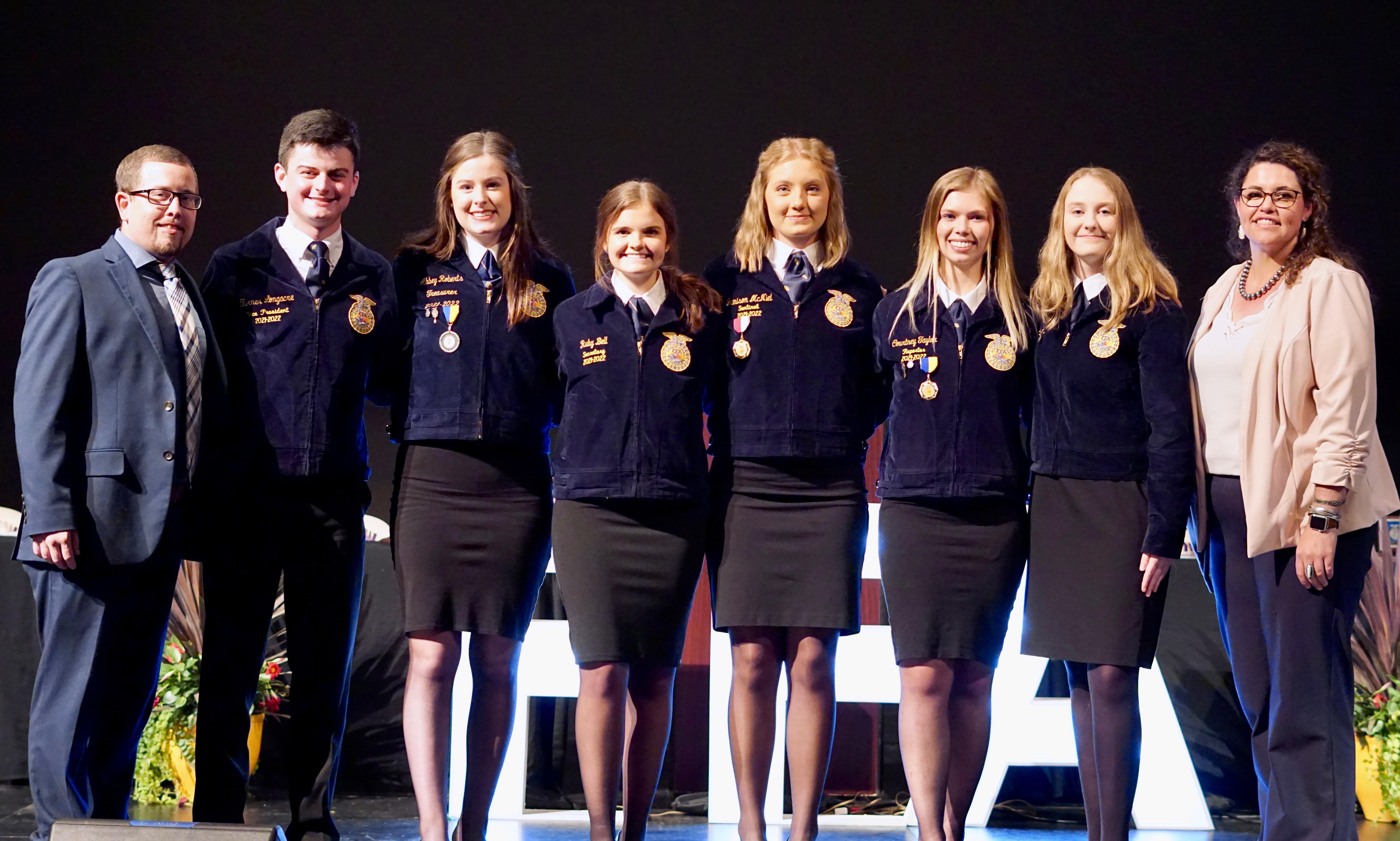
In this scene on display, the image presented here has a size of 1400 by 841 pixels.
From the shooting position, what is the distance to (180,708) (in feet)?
13.4

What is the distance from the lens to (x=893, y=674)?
397 cm

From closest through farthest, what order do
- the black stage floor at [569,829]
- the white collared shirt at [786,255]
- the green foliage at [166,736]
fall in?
the white collared shirt at [786,255] < the black stage floor at [569,829] < the green foliage at [166,736]

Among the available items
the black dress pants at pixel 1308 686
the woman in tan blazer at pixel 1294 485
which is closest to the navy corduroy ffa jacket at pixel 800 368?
the woman in tan blazer at pixel 1294 485

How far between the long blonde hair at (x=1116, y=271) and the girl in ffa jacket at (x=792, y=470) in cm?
41

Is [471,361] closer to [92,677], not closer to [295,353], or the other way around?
[295,353]

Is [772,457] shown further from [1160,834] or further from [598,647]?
[1160,834]

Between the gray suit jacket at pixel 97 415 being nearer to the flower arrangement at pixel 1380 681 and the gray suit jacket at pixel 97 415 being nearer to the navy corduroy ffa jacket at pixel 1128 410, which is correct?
the navy corduroy ffa jacket at pixel 1128 410

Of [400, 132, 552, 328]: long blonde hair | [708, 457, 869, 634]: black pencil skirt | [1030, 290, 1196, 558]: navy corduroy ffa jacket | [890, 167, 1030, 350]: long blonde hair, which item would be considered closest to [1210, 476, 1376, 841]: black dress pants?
[1030, 290, 1196, 558]: navy corduroy ffa jacket

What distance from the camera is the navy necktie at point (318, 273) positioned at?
2.91 meters

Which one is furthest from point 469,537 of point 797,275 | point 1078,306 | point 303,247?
point 1078,306

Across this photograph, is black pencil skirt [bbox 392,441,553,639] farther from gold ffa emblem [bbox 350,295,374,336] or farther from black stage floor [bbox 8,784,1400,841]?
black stage floor [bbox 8,784,1400,841]

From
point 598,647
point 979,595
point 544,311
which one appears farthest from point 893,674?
point 544,311

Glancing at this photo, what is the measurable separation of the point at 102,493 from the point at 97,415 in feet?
0.56

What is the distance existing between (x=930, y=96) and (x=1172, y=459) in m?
2.86
